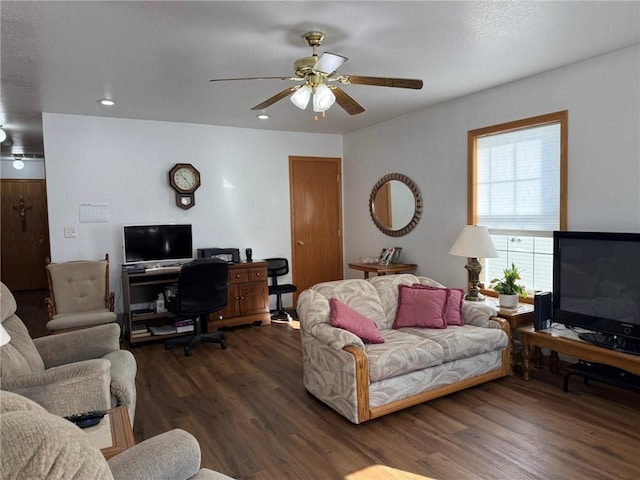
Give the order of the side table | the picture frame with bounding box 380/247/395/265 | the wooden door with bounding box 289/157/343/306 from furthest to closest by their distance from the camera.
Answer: the wooden door with bounding box 289/157/343/306, the picture frame with bounding box 380/247/395/265, the side table

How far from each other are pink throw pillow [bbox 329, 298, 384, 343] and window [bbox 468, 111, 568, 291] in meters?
1.79

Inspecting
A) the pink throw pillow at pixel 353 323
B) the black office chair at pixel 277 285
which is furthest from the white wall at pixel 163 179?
the pink throw pillow at pixel 353 323

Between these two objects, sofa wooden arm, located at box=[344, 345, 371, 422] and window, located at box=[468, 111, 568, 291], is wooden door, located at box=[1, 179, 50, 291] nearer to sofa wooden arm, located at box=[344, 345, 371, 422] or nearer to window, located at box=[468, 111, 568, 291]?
sofa wooden arm, located at box=[344, 345, 371, 422]

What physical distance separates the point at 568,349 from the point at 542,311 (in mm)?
Result: 355

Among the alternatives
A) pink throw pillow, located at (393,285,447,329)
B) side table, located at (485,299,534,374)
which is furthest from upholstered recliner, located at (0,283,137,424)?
side table, located at (485,299,534,374)

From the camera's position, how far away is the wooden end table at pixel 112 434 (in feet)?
5.52

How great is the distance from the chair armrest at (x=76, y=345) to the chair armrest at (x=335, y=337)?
1392 mm

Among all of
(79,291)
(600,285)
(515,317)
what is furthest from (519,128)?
(79,291)

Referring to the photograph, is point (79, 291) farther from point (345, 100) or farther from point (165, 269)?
point (345, 100)

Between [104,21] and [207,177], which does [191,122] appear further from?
[104,21]

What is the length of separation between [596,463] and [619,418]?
686 millimetres

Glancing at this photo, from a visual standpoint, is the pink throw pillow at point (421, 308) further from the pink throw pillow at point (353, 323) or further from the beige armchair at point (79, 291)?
the beige armchair at point (79, 291)

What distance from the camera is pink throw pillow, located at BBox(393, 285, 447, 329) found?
3601 mm

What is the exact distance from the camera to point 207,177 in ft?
18.8
